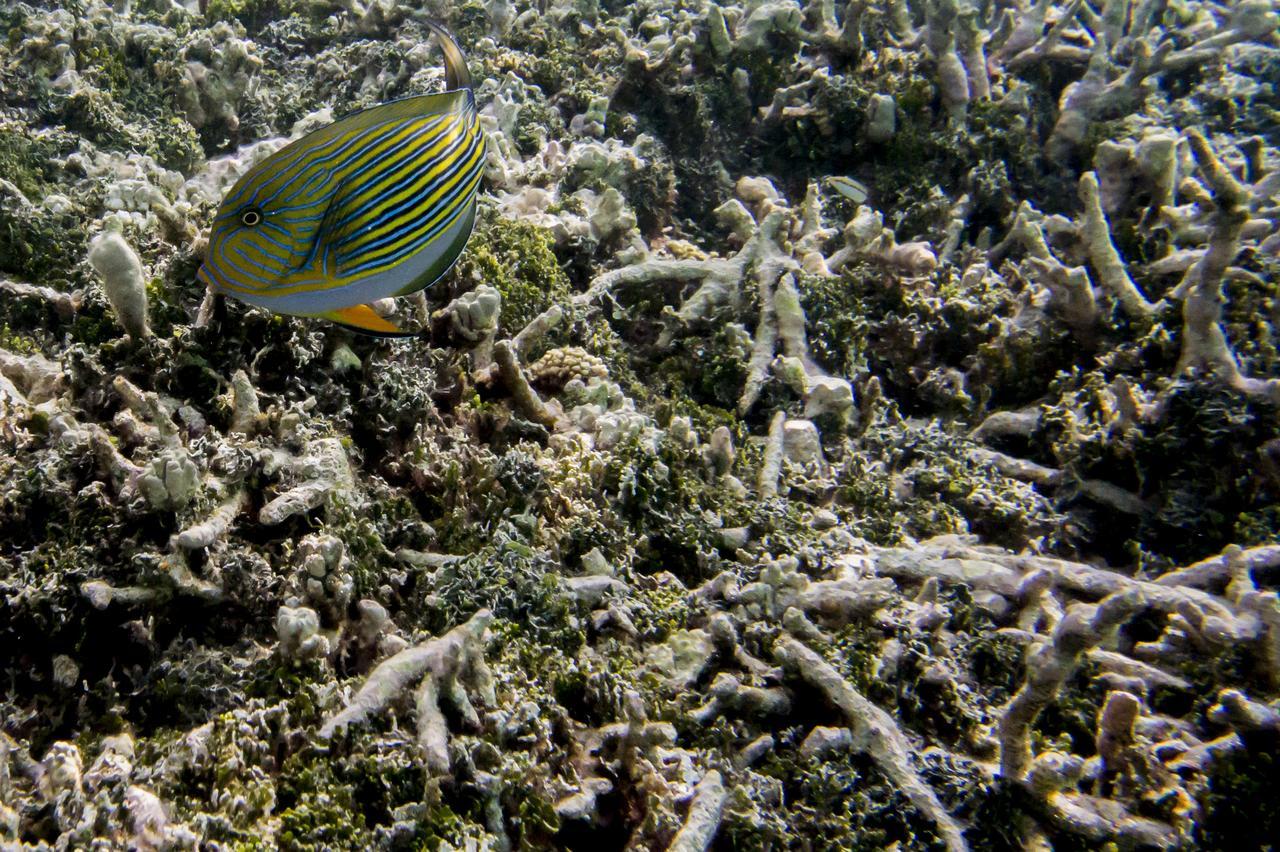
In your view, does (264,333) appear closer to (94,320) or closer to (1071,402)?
(94,320)

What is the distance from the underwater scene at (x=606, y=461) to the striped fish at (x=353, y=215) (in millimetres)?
12

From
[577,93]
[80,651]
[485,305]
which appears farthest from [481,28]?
[80,651]

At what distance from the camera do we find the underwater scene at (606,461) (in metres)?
2.01

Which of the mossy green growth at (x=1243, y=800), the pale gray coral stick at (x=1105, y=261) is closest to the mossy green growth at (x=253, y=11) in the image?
the pale gray coral stick at (x=1105, y=261)

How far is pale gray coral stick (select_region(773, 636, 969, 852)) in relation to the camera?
97.3 inches

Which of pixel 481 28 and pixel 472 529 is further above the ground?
pixel 481 28

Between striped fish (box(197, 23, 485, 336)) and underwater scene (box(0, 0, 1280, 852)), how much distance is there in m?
0.01

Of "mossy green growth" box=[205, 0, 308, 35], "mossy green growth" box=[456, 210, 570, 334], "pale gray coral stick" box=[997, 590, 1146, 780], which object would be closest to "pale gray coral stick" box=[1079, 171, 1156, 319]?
"pale gray coral stick" box=[997, 590, 1146, 780]

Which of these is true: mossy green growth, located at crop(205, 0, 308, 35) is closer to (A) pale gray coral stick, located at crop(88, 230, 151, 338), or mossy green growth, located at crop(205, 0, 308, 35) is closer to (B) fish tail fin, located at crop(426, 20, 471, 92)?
(A) pale gray coral stick, located at crop(88, 230, 151, 338)

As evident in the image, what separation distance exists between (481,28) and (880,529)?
5.31m

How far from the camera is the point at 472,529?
2.76 metres

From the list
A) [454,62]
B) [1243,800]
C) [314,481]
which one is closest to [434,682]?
[314,481]

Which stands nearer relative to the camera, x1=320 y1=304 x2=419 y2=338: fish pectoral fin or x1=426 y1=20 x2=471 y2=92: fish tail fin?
x1=320 y1=304 x2=419 y2=338: fish pectoral fin

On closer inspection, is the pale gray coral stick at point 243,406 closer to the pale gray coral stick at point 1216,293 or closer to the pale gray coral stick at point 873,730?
the pale gray coral stick at point 873,730
